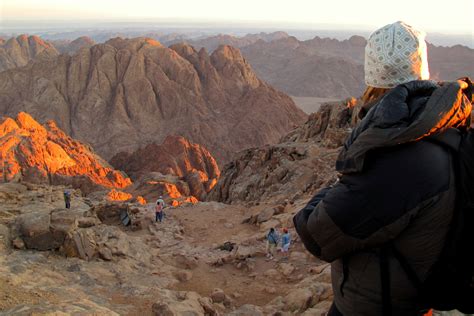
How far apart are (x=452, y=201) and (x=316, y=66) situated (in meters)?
104

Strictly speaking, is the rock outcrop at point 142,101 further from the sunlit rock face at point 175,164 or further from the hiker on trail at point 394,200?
the hiker on trail at point 394,200

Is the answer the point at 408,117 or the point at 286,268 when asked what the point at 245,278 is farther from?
the point at 408,117

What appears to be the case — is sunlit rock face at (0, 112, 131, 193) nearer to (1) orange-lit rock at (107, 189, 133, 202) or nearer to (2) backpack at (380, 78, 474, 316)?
(1) orange-lit rock at (107, 189, 133, 202)

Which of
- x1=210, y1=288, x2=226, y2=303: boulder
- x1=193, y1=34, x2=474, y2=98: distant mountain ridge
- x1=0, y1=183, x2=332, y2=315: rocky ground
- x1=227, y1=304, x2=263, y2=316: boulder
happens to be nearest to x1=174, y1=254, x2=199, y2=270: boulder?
x1=0, y1=183, x2=332, y2=315: rocky ground

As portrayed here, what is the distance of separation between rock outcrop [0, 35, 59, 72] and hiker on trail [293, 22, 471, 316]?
94362 millimetres

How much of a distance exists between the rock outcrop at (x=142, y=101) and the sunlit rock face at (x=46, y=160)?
1433 centimetres

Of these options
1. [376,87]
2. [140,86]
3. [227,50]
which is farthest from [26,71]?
[376,87]

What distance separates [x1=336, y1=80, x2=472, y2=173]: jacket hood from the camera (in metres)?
1.47

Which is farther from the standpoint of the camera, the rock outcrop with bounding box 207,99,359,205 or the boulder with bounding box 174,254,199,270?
the rock outcrop with bounding box 207,99,359,205

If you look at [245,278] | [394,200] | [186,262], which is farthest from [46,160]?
[394,200]

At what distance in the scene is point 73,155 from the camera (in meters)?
32.5

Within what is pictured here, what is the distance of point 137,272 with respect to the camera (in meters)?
8.09

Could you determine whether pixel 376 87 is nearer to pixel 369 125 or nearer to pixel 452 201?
pixel 369 125

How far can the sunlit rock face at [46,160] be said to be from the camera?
2700 centimetres
